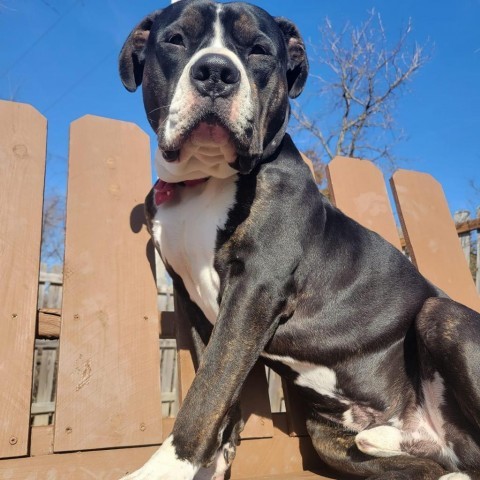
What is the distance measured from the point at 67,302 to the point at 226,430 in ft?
2.88

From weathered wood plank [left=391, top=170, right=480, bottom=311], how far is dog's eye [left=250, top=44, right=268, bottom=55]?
182 cm

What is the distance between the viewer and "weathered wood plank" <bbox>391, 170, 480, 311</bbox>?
348 cm

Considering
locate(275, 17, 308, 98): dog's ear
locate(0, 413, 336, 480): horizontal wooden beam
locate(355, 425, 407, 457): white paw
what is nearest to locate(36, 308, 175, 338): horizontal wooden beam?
locate(0, 413, 336, 480): horizontal wooden beam

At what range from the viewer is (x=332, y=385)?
7.69ft

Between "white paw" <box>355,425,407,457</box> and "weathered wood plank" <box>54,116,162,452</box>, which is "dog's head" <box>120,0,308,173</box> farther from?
"white paw" <box>355,425,407,457</box>

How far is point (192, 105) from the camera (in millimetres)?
1912

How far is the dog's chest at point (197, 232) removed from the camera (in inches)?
85.6

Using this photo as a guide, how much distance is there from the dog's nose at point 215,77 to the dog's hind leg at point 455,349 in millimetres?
1284

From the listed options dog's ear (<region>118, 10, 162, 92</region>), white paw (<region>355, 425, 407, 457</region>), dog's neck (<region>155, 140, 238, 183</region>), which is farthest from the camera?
dog's ear (<region>118, 10, 162, 92</region>)

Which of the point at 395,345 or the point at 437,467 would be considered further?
the point at 395,345

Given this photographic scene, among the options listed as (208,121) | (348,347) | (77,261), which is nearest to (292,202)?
(208,121)

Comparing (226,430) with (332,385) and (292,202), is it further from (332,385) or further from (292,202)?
(292,202)

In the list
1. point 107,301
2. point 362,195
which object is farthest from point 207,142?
point 362,195

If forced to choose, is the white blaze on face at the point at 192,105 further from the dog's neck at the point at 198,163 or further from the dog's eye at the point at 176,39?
the dog's eye at the point at 176,39
